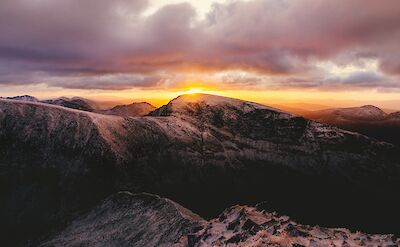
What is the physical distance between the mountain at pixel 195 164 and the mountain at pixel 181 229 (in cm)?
1372

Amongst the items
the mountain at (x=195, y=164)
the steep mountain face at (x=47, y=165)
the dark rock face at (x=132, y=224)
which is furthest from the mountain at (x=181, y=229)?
the mountain at (x=195, y=164)

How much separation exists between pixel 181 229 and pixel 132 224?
601 inches

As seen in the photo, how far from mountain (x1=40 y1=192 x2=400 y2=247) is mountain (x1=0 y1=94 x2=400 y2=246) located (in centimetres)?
1372

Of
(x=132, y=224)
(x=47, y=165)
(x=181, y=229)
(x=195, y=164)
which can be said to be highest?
(x=181, y=229)

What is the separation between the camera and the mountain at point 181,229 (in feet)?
146

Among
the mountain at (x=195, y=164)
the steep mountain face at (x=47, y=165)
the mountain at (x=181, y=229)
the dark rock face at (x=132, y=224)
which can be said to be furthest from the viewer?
the mountain at (x=195, y=164)

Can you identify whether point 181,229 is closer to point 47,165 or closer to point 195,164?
point 47,165

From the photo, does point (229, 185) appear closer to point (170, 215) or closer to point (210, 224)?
point (170, 215)

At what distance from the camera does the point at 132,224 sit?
72125 mm

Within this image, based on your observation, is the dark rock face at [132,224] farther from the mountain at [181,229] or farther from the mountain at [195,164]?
the mountain at [195,164]

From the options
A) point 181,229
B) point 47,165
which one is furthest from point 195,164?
point 181,229

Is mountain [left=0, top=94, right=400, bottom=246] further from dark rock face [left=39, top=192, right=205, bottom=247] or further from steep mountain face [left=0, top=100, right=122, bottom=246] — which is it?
dark rock face [left=39, top=192, right=205, bottom=247]

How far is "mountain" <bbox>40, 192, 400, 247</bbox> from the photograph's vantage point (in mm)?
44531

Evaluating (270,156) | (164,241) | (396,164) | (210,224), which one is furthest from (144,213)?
(396,164)
